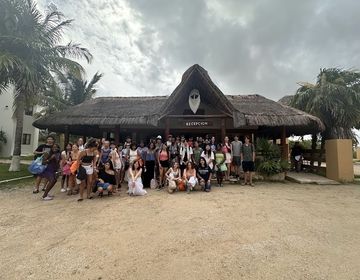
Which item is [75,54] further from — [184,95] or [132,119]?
[184,95]

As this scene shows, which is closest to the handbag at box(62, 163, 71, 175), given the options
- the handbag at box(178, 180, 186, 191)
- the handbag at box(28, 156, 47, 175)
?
the handbag at box(28, 156, 47, 175)

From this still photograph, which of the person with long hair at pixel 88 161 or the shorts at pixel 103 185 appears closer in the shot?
the person with long hair at pixel 88 161

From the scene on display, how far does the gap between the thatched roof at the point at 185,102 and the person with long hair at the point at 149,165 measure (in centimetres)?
204

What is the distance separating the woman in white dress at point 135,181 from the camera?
656 cm

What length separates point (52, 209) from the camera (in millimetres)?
5520

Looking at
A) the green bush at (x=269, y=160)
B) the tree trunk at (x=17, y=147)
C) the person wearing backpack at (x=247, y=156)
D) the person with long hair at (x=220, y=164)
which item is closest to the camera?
the person with long hair at (x=220, y=164)

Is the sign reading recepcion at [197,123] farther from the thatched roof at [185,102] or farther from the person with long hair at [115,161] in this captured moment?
the person with long hair at [115,161]

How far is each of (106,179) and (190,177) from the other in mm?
2353

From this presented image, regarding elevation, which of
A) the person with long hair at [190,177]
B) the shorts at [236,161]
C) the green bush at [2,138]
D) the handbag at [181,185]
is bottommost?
the handbag at [181,185]

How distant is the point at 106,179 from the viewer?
650cm

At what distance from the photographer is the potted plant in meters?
9.08

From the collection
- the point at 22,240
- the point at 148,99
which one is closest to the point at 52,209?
the point at 22,240

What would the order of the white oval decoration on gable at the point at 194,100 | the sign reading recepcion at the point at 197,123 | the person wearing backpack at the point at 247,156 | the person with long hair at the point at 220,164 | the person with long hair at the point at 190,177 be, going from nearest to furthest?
the person with long hair at the point at 190,177
the person with long hair at the point at 220,164
the person wearing backpack at the point at 247,156
the sign reading recepcion at the point at 197,123
the white oval decoration on gable at the point at 194,100

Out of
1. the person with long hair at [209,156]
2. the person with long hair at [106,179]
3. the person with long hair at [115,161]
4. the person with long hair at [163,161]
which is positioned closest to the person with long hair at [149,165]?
the person with long hair at [163,161]
